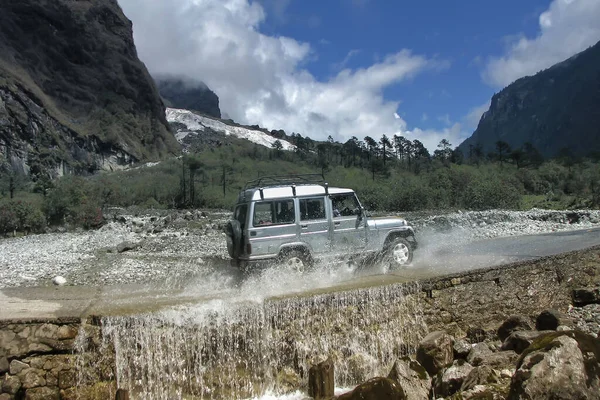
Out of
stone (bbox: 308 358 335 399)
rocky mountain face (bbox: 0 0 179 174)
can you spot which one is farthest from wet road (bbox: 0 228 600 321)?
rocky mountain face (bbox: 0 0 179 174)

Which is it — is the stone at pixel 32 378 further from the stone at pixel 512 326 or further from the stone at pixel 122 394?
the stone at pixel 512 326

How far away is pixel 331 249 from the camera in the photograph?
39.5 ft

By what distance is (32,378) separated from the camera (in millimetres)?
7512

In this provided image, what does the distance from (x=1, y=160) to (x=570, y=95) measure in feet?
594

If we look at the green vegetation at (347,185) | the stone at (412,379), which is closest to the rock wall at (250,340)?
the stone at (412,379)

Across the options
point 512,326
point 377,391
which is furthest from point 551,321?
point 377,391

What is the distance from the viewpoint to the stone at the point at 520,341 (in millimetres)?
8641

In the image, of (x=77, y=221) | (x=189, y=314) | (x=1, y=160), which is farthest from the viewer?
(x=1, y=160)

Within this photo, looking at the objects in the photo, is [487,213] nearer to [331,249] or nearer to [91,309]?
[331,249]

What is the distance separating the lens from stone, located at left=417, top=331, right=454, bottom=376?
8773 mm

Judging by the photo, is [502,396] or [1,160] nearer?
[502,396]

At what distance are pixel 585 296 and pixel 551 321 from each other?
291cm

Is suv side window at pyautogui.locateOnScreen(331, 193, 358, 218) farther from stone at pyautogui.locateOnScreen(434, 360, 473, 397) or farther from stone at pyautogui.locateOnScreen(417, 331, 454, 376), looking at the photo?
stone at pyautogui.locateOnScreen(434, 360, 473, 397)

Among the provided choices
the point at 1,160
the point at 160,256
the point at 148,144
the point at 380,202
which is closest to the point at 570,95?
the point at 148,144
